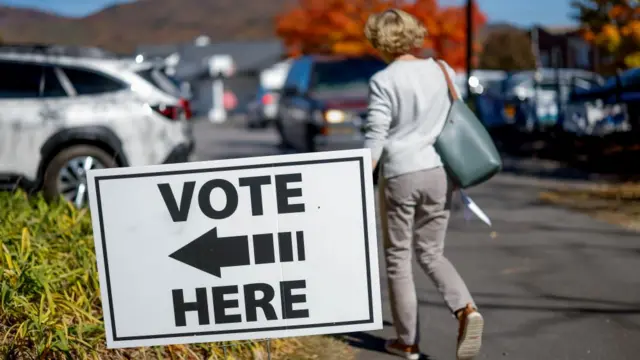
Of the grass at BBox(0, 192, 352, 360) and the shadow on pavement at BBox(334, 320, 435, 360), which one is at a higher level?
the grass at BBox(0, 192, 352, 360)

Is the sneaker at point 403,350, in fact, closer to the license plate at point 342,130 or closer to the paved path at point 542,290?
the paved path at point 542,290

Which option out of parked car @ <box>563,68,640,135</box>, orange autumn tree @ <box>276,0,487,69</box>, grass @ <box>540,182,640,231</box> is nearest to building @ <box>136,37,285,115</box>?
orange autumn tree @ <box>276,0,487,69</box>

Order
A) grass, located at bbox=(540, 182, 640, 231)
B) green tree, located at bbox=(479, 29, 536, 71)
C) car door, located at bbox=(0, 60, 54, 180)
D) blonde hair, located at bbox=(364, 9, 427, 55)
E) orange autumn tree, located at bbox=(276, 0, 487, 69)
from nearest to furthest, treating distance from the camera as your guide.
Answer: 1. blonde hair, located at bbox=(364, 9, 427, 55)
2. car door, located at bbox=(0, 60, 54, 180)
3. grass, located at bbox=(540, 182, 640, 231)
4. orange autumn tree, located at bbox=(276, 0, 487, 69)
5. green tree, located at bbox=(479, 29, 536, 71)

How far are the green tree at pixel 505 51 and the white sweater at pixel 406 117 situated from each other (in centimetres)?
5889

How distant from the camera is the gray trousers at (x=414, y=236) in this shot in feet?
16.2

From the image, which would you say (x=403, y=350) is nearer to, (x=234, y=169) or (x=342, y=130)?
(x=234, y=169)

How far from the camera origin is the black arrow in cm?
384

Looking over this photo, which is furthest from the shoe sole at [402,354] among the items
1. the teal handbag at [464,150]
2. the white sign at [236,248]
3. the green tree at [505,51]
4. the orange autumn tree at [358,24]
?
the green tree at [505,51]

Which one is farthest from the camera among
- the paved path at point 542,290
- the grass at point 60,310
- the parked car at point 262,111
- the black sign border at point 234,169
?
the parked car at point 262,111

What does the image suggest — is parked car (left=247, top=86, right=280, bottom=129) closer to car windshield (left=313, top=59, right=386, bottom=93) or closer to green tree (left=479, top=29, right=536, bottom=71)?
car windshield (left=313, top=59, right=386, bottom=93)

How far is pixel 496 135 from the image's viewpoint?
2023 centimetres

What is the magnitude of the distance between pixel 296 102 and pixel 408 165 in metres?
10.6

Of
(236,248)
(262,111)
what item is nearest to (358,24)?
(262,111)

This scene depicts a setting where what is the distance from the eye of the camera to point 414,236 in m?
5.09
